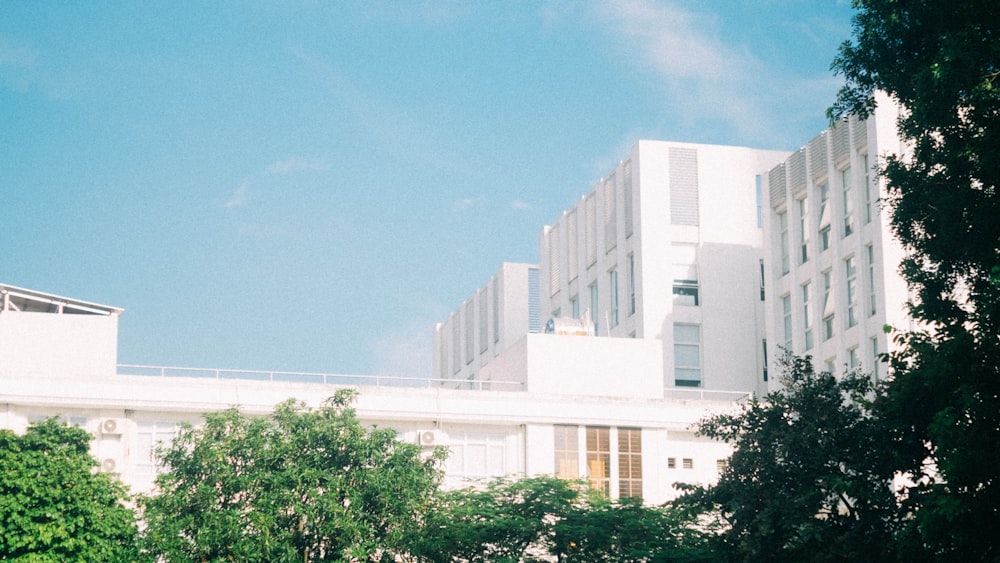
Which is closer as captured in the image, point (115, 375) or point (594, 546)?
point (594, 546)

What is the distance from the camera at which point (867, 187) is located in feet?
167

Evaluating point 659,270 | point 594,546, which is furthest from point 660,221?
point 594,546

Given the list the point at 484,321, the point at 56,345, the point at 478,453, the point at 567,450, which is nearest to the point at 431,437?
the point at 478,453

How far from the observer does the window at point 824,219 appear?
53531mm

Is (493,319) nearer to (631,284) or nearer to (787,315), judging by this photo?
(631,284)

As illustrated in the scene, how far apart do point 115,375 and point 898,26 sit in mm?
28455

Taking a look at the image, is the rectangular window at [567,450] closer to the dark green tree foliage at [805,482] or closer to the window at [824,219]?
the window at [824,219]

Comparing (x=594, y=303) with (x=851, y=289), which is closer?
(x=851, y=289)

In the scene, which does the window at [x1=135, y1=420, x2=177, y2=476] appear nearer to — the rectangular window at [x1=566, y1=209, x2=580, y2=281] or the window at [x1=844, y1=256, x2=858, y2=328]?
the window at [x1=844, y1=256, x2=858, y2=328]

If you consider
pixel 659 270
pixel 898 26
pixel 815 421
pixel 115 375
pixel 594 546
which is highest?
pixel 659 270

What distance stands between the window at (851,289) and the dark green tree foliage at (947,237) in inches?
1047

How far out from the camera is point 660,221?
201 feet

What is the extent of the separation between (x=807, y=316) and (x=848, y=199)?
17.0ft

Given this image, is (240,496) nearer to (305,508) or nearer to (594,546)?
(305,508)
